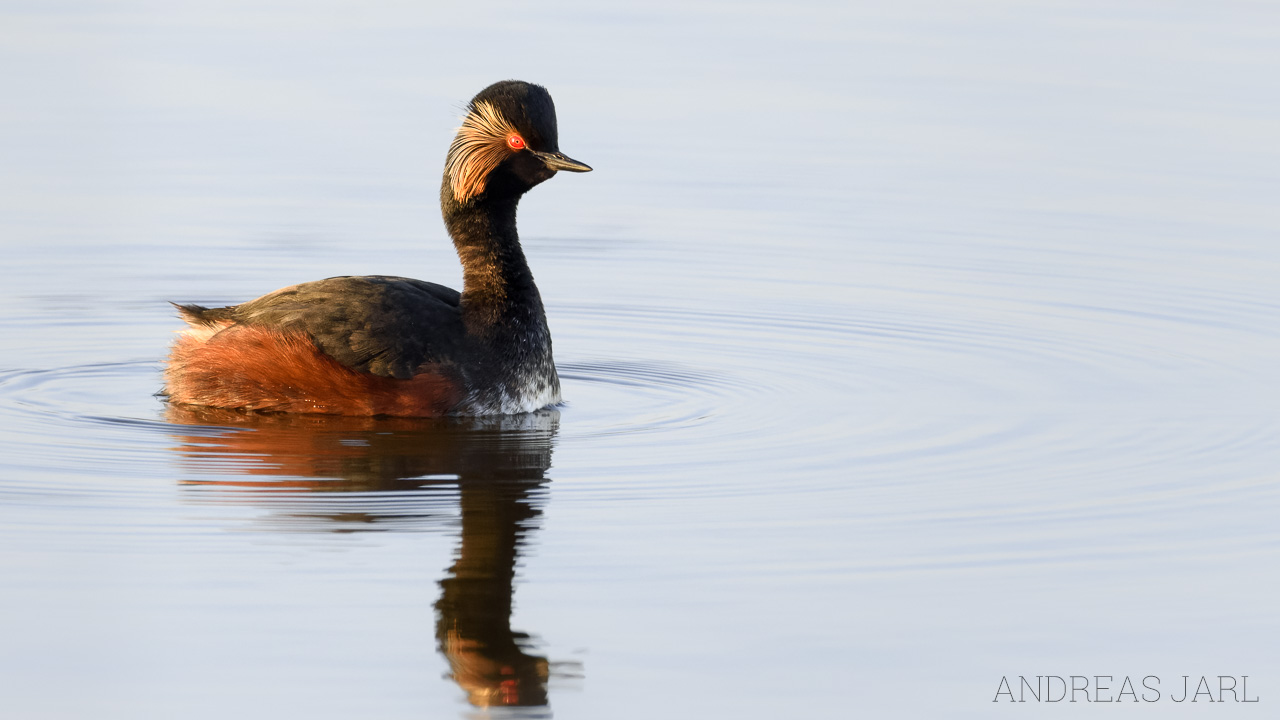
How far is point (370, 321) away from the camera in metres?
12.1

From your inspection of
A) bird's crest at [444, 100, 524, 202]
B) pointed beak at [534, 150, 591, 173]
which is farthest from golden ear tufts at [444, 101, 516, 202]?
pointed beak at [534, 150, 591, 173]

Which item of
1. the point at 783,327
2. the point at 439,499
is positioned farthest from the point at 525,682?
the point at 783,327

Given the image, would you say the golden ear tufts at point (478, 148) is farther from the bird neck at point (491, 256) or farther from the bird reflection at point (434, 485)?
the bird reflection at point (434, 485)

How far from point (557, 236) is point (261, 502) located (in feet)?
26.8

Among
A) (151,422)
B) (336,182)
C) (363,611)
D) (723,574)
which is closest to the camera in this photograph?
(363,611)

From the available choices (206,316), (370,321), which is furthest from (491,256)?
(206,316)

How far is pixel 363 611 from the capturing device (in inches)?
333

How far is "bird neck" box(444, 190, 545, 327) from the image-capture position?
12.9 metres

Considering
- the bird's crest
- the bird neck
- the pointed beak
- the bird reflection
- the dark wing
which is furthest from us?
the bird neck

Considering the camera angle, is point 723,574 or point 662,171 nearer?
point 723,574

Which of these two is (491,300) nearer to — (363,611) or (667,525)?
(667,525)

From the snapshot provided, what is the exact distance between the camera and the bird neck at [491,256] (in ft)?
42.3

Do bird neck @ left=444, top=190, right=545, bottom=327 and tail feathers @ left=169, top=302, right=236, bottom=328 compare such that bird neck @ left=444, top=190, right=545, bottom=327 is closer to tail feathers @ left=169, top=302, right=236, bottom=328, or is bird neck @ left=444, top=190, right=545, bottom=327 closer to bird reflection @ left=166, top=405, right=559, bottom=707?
bird reflection @ left=166, top=405, right=559, bottom=707

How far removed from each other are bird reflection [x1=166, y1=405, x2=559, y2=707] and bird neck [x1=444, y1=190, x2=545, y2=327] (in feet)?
2.73
